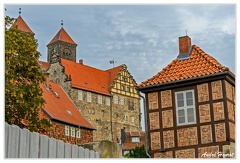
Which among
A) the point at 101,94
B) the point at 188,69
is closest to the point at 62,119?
the point at 188,69

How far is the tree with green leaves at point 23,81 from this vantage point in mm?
9570

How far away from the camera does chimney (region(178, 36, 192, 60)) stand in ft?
32.3

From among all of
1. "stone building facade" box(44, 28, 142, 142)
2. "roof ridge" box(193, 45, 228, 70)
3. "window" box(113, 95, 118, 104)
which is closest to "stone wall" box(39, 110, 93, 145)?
"stone building facade" box(44, 28, 142, 142)

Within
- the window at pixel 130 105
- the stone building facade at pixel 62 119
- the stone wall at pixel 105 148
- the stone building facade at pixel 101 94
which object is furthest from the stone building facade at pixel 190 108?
the window at pixel 130 105

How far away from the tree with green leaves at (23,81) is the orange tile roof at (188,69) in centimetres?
215

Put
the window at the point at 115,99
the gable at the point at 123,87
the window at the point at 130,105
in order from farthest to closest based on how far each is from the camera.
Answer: the window at the point at 130,105, the window at the point at 115,99, the gable at the point at 123,87

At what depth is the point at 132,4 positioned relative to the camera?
7.52 meters

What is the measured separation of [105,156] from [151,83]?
4039mm

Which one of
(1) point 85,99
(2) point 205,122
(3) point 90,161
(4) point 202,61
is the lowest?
(3) point 90,161

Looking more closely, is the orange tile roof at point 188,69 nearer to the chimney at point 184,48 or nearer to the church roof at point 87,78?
the chimney at point 184,48

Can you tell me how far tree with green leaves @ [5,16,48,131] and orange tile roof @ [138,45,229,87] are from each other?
2.15m

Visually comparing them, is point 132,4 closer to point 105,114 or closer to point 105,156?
point 105,156

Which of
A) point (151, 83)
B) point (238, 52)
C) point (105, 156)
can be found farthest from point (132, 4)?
point (151, 83)

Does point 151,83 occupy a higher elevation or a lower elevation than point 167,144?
higher
